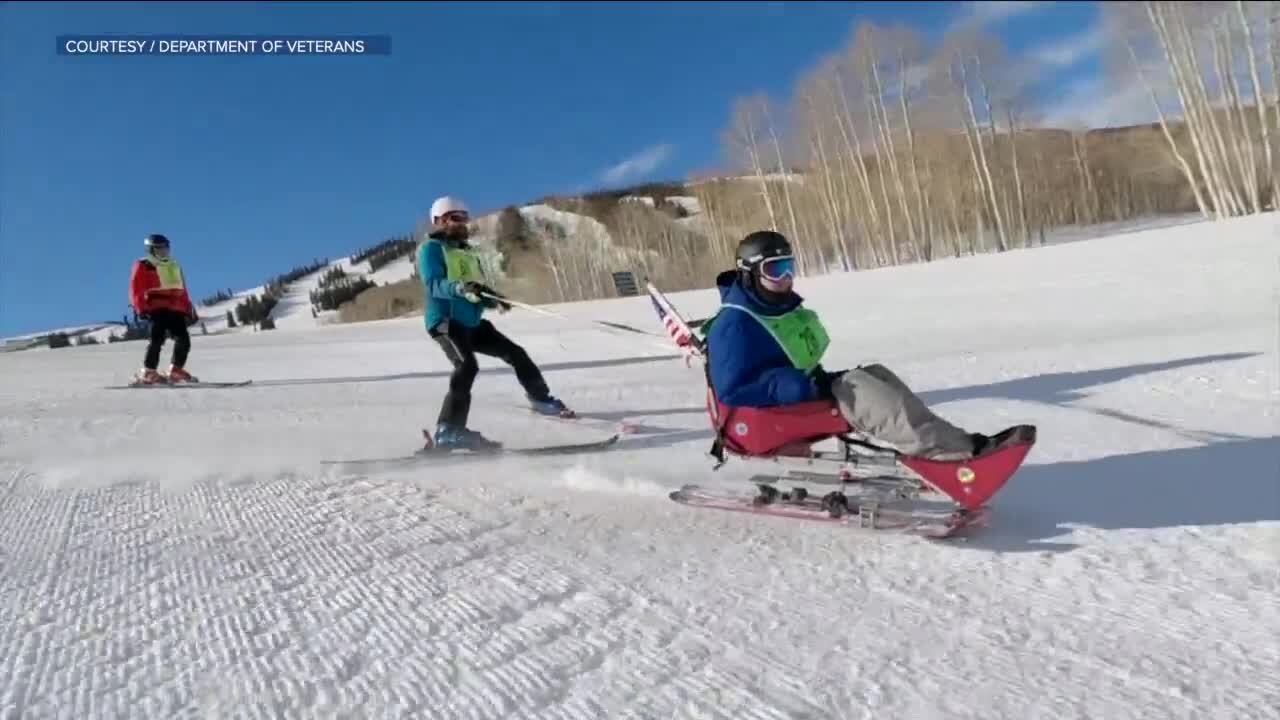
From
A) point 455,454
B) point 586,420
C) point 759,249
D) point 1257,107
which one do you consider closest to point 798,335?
point 759,249

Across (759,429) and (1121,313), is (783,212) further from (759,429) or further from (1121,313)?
(759,429)

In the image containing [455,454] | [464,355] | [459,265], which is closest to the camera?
[455,454]

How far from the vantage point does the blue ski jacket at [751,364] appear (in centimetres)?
322

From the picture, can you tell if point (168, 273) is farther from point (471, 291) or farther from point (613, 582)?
point (613, 582)

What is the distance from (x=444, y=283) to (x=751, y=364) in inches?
113

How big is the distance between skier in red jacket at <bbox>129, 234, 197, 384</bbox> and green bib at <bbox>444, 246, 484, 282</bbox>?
4871mm

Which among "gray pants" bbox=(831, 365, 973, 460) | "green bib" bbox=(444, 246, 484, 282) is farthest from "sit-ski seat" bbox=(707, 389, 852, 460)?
"green bib" bbox=(444, 246, 484, 282)

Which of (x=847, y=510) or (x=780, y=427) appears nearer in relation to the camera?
(x=847, y=510)

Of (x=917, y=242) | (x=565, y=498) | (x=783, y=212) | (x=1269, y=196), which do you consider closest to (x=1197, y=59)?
(x=1269, y=196)

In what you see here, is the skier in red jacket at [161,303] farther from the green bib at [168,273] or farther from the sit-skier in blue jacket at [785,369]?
the sit-skier in blue jacket at [785,369]

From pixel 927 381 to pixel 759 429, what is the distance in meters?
5.11

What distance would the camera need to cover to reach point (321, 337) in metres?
17.2

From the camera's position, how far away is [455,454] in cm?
491

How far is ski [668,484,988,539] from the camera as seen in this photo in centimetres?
297
